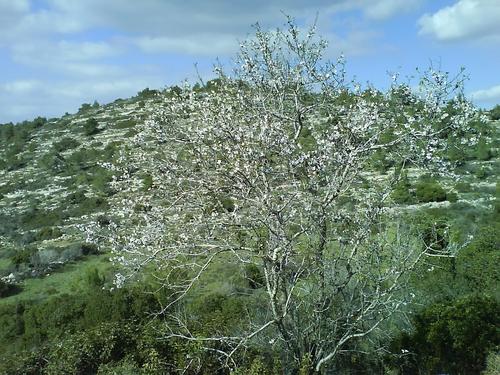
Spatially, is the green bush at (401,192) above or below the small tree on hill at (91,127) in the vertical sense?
below

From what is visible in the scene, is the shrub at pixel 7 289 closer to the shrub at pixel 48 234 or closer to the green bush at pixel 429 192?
the shrub at pixel 48 234

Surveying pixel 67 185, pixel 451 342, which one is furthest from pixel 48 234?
pixel 451 342

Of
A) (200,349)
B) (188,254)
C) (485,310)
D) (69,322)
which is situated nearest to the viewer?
(188,254)

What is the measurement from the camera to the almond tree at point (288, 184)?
773 cm

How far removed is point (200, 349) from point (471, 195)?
27.0 metres

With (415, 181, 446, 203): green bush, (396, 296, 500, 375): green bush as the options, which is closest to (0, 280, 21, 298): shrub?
(415, 181, 446, 203): green bush

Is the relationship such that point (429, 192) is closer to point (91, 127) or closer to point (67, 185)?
point (67, 185)

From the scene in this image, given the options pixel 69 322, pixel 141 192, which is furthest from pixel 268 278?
pixel 69 322

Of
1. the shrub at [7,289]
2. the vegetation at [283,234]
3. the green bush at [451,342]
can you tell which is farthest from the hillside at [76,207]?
the green bush at [451,342]

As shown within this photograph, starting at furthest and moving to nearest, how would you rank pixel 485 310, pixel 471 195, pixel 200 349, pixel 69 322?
1. pixel 471 195
2. pixel 69 322
3. pixel 485 310
4. pixel 200 349

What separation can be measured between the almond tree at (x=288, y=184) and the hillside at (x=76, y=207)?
0.73m

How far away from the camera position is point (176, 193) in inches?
323

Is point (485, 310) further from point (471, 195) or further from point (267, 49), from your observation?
point (471, 195)

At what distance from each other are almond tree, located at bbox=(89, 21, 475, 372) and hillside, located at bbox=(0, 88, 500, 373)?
0.73 m
